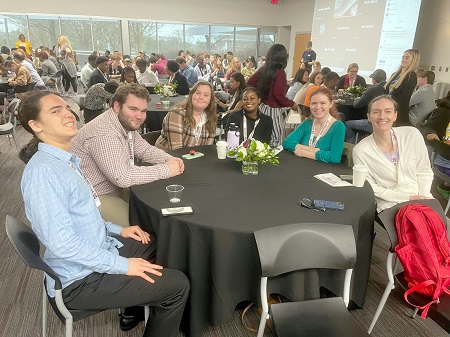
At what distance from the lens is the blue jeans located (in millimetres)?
4948

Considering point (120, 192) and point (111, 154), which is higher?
point (111, 154)

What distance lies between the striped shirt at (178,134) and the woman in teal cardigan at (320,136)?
752 millimetres

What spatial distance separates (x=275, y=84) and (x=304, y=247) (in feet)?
10.1

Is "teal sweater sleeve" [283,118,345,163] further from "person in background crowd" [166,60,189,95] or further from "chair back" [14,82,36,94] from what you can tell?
"chair back" [14,82,36,94]

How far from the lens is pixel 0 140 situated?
5.70 meters

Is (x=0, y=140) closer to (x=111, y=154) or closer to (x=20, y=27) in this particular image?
(x=111, y=154)

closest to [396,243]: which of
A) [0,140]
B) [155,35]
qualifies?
[0,140]

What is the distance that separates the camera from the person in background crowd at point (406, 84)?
4867mm

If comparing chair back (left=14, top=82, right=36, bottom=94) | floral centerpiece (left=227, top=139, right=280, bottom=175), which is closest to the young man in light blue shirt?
floral centerpiece (left=227, top=139, right=280, bottom=175)

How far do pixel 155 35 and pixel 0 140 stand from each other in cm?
930

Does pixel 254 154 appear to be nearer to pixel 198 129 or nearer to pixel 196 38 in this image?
pixel 198 129

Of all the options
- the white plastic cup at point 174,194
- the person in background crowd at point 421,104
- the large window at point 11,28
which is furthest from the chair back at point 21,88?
the large window at point 11,28

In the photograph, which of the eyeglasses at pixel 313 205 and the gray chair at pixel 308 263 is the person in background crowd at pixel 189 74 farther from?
the gray chair at pixel 308 263

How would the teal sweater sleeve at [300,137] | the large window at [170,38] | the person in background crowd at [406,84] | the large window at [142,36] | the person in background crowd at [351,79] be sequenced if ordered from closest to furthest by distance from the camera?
the teal sweater sleeve at [300,137] → the person in background crowd at [406,84] → the person in background crowd at [351,79] → the large window at [142,36] → the large window at [170,38]
